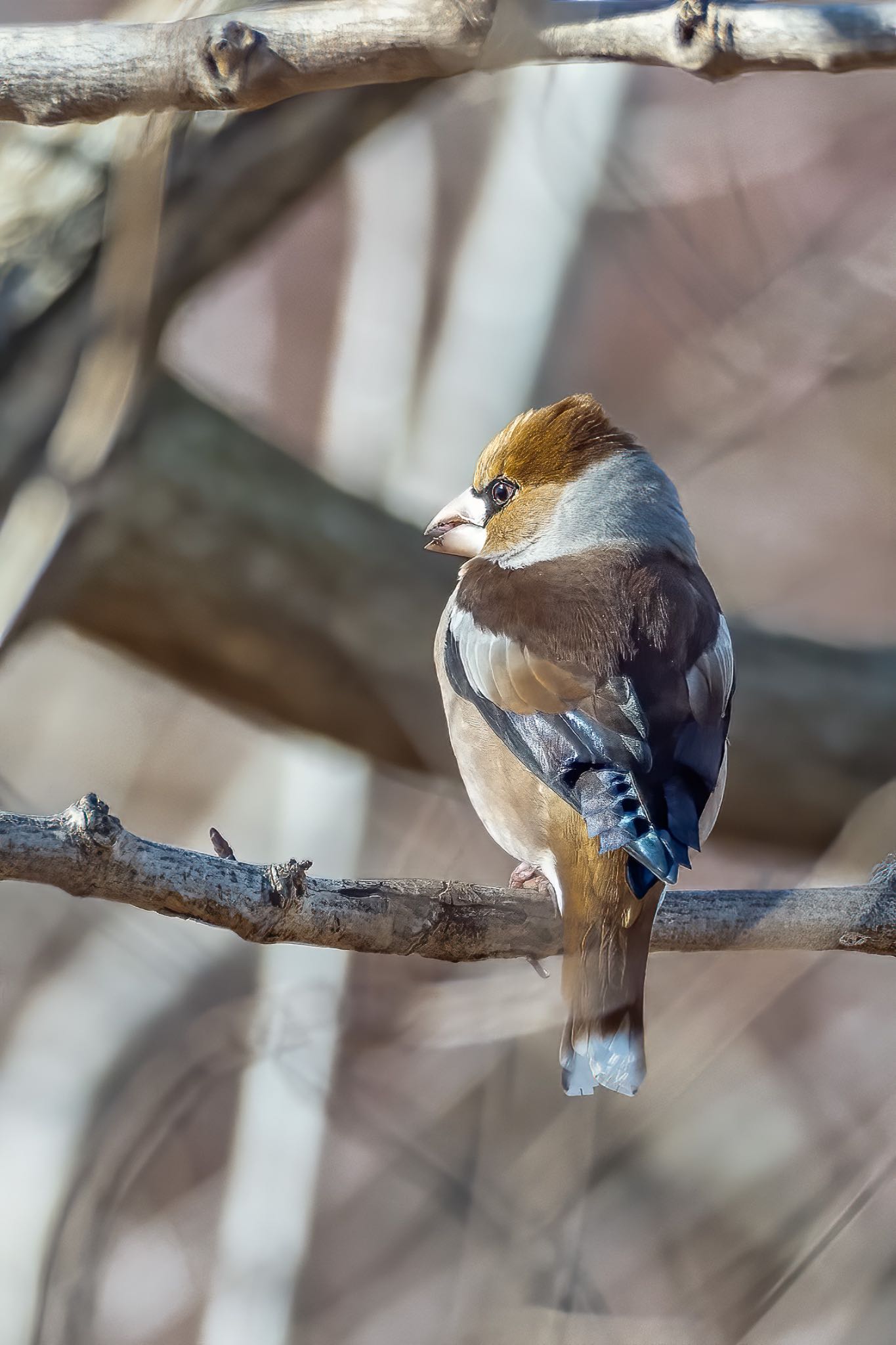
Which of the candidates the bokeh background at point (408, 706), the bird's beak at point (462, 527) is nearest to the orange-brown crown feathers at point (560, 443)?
the bird's beak at point (462, 527)

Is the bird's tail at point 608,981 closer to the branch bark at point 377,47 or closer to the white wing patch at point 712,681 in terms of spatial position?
the white wing patch at point 712,681

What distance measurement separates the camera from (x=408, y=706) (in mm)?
5219

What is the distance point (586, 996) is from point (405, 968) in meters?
2.45

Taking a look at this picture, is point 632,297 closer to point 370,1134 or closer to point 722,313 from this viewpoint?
point 722,313

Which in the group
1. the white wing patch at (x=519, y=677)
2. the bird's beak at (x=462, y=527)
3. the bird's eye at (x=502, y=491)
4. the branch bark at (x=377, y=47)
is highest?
the bird's eye at (x=502, y=491)

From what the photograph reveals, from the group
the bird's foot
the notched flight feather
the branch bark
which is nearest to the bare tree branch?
the notched flight feather

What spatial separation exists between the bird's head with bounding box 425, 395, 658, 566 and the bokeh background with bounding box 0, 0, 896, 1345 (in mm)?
946

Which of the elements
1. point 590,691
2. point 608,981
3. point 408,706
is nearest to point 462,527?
point 590,691

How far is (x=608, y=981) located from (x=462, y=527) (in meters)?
1.49

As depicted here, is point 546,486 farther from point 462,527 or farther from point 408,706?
point 408,706

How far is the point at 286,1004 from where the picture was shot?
3766mm

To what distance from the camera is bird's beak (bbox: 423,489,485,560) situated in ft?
11.8

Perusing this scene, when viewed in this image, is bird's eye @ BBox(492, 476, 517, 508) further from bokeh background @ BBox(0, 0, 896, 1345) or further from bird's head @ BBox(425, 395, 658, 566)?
bokeh background @ BBox(0, 0, 896, 1345)

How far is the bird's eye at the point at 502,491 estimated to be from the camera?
11.7 feet
